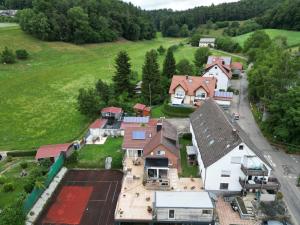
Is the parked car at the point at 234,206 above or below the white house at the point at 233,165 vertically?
below

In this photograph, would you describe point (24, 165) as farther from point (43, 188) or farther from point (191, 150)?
point (191, 150)

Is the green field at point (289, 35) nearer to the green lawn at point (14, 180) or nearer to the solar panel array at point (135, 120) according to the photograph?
the solar panel array at point (135, 120)

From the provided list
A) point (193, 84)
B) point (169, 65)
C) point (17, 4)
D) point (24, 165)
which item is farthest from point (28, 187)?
point (17, 4)

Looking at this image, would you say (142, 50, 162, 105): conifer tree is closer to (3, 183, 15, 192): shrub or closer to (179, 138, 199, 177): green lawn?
(179, 138, 199, 177): green lawn

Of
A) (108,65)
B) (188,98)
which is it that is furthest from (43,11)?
(188,98)

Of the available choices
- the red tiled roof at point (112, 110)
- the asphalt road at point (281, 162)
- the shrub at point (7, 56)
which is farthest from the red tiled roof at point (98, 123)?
the shrub at point (7, 56)

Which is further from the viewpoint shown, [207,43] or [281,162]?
[207,43]

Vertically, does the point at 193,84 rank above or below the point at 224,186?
above
